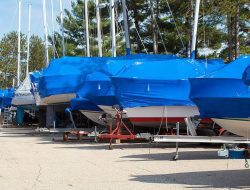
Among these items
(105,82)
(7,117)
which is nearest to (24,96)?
(7,117)

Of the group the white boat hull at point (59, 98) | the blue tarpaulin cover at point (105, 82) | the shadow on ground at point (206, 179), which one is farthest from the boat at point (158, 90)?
the white boat hull at point (59, 98)

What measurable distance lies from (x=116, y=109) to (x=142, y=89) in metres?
1.37

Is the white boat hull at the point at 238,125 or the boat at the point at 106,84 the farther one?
the boat at the point at 106,84

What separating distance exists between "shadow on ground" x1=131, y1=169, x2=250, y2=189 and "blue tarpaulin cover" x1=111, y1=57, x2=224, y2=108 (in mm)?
6857

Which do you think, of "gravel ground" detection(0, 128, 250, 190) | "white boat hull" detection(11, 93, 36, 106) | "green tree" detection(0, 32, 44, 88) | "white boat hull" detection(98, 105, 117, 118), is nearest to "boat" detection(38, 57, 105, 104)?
"white boat hull" detection(98, 105, 117, 118)

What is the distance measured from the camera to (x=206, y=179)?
35.2 feet

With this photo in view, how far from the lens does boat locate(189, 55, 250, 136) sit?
1301cm

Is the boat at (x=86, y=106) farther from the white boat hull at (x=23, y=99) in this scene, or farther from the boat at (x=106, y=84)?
the white boat hull at (x=23, y=99)

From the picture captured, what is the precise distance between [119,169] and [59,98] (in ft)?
46.9

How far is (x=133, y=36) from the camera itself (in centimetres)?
4259

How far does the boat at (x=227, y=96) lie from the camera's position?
13008 millimetres

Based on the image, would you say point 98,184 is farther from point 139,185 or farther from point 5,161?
point 5,161

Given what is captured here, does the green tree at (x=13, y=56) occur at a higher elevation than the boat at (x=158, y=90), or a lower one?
higher

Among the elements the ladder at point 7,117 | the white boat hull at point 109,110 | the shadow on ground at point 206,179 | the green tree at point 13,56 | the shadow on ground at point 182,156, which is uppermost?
the green tree at point 13,56
